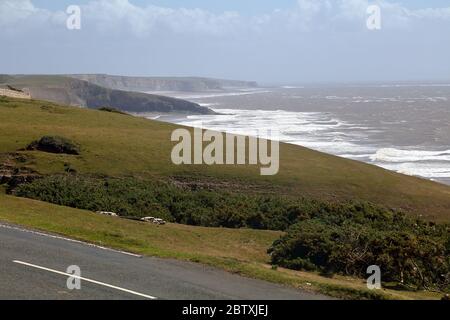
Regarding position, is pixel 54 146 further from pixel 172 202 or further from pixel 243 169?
pixel 172 202

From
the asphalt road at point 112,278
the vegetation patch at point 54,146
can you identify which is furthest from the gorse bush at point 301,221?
the asphalt road at point 112,278

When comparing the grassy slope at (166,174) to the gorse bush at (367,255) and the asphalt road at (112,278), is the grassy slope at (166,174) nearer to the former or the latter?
the asphalt road at (112,278)

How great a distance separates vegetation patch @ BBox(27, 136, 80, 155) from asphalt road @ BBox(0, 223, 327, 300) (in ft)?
90.8

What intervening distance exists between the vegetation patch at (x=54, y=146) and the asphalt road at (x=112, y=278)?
27.7 m

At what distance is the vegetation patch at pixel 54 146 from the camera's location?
46.1 m

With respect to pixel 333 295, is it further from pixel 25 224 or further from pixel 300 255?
pixel 25 224

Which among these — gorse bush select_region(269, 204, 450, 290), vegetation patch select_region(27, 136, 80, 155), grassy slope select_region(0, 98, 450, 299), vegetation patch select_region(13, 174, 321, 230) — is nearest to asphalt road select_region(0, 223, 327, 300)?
grassy slope select_region(0, 98, 450, 299)

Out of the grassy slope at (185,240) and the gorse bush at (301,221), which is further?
the gorse bush at (301,221)

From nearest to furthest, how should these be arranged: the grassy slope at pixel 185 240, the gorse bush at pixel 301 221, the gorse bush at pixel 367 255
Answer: the grassy slope at pixel 185 240, the gorse bush at pixel 367 255, the gorse bush at pixel 301 221

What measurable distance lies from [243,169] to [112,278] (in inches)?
1216

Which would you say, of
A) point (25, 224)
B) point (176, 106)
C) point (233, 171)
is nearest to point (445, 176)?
point (233, 171)

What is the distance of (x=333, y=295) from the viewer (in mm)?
14953

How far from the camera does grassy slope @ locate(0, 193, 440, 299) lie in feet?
54.1

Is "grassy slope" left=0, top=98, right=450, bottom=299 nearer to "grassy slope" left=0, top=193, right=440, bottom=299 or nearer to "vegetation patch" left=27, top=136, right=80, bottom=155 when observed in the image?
"grassy slope" left=0, top=193, right=440, bottom=299
